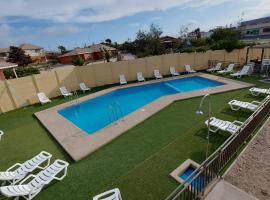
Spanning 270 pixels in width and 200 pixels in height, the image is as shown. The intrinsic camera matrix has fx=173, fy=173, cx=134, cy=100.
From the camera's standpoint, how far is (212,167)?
4145mm

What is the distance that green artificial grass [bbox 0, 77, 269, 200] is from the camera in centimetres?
470

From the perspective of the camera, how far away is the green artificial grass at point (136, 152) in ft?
15.4

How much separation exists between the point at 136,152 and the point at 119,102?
7493 mm

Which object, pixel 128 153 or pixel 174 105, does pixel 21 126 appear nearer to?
pixel 128 153

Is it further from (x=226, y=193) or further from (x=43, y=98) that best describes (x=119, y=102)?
(x=226, y=193)

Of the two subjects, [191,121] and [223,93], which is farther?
[223,93]

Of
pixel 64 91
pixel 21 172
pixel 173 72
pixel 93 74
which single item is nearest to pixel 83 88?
pixel 64 91

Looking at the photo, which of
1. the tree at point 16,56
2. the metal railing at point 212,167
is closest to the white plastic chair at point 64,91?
the metal railing at point 212,167

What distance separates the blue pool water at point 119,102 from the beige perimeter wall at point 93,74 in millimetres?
2289

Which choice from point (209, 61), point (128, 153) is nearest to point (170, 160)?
point (128, 153)

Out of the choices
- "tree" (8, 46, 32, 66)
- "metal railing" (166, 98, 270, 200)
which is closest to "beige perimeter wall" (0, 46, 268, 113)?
"metal railing" (166, 98, 270, 200)

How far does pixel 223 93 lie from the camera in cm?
1084

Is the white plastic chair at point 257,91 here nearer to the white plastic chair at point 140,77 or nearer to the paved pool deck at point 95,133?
the paved pool deck at point 95,133

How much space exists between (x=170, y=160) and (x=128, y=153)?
4.90 ft
